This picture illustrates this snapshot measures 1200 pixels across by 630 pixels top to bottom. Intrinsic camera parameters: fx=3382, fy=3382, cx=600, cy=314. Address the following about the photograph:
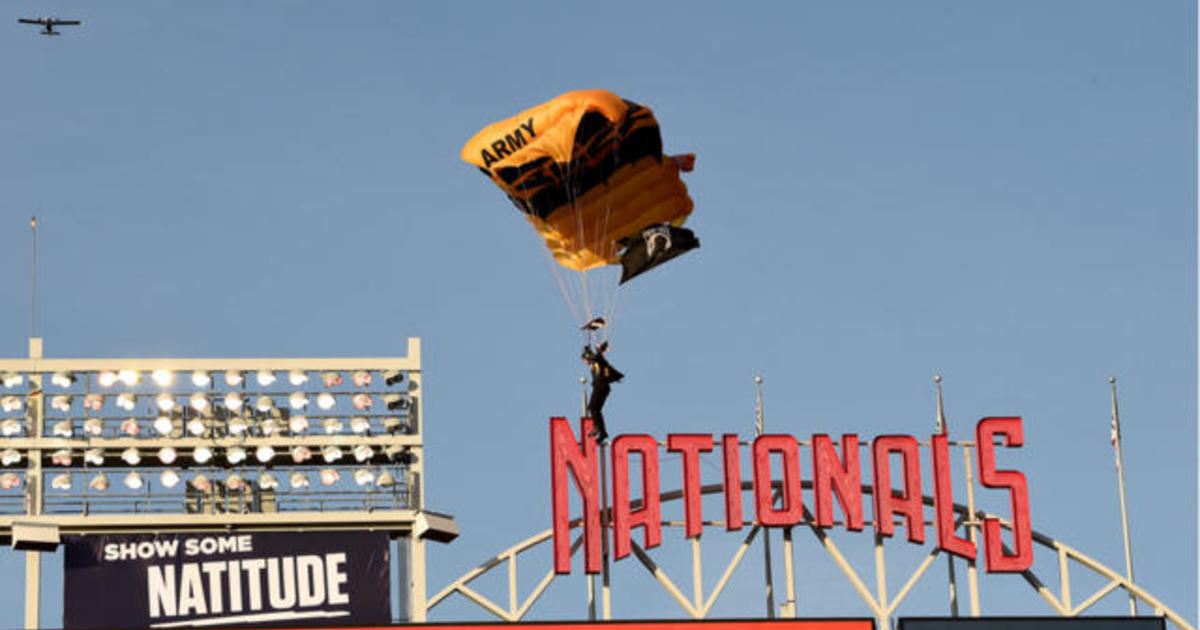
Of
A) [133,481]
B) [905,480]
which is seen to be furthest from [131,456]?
[905,480]

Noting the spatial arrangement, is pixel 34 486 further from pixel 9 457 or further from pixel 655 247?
pixel 655 247

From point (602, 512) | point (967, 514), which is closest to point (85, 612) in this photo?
point (602, 512)

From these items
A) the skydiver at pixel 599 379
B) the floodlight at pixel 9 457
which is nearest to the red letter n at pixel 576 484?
the skydiver at pixel 599 379

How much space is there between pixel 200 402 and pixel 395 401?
468 cm

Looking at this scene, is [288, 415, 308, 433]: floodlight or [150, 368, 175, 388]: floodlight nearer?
[288, 415, 308, 433]: floodlight

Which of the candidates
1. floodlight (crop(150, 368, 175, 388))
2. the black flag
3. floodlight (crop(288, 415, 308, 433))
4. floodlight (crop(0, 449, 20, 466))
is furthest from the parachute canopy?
floodlight (crop(0, 449, 20, 466))

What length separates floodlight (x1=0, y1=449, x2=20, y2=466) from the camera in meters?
80.1

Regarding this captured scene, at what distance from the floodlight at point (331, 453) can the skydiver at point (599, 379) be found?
6.15m

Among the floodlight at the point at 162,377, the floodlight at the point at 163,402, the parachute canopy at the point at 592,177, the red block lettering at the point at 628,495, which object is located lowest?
the red block lettering at the point at 628,495

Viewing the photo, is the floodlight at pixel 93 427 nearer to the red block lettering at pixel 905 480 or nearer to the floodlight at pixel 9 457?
the floodlight at pixel 9 457

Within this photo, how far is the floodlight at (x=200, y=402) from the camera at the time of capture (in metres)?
81.1

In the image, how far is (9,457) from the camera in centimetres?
8012

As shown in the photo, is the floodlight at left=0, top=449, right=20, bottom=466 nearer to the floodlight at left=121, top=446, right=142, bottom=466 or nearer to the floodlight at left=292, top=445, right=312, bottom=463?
the floodlight at left=121, top=446, right=142, bottom=466

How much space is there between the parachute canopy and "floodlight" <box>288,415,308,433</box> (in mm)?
7377
